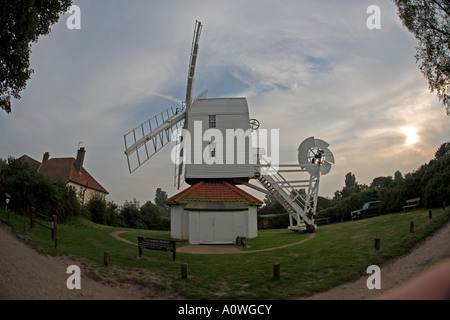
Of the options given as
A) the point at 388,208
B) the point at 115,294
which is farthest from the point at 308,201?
the point at 115,294

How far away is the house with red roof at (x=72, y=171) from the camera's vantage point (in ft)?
126

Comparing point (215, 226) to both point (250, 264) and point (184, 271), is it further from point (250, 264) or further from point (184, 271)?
point (184, 271)

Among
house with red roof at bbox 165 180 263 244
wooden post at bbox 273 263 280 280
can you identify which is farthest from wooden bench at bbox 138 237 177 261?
house with red roof at bbox 165 180 263 244

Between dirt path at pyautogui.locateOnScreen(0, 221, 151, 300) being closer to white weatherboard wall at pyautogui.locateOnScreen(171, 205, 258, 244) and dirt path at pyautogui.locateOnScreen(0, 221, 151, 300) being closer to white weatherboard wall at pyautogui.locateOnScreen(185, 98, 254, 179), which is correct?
white weatherboard wall at pyautogui.locateOnScreen(171, 205, 258, 244)

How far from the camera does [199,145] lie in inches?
1022

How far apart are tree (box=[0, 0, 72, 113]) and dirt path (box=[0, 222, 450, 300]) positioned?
7.91 m

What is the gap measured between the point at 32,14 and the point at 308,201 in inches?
856

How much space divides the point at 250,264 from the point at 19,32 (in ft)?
49.4

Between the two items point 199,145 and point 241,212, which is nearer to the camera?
point 241,212

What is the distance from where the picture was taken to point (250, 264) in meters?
14.1

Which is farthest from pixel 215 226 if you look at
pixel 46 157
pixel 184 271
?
pixel 46 157
